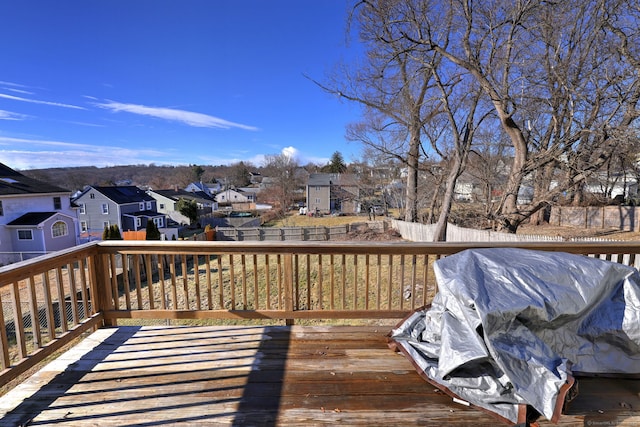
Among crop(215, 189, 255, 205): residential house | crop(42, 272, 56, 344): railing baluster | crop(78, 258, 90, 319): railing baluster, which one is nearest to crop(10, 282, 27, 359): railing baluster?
crop(42, 272, 56, 344): railing baluster

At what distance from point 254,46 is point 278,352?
9.76 meters

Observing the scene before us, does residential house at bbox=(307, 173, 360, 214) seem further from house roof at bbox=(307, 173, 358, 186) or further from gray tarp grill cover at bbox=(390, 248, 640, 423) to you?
gray tarp grill cover at bbox=(390, 248, 640, 423)

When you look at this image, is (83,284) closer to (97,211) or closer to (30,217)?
(30,217)

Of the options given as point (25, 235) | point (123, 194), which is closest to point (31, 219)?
point (25, 235)

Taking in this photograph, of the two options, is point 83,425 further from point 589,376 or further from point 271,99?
point 271,99

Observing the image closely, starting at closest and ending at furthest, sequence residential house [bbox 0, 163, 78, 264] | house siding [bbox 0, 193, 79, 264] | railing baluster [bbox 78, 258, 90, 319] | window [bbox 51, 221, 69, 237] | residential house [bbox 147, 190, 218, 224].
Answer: railing baluster [bbox 78, 258, 90, 319], house siding [bbox 0, 193, 79, 264], residential house [bbox 0, 163, 78, 264], window [bbox 51, 221, 69, 237], residential house [bbox 147, 190, 218, 224]

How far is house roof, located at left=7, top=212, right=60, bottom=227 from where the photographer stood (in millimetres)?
15781

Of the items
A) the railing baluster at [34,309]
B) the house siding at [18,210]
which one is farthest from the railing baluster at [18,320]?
the house siding at [18,210]

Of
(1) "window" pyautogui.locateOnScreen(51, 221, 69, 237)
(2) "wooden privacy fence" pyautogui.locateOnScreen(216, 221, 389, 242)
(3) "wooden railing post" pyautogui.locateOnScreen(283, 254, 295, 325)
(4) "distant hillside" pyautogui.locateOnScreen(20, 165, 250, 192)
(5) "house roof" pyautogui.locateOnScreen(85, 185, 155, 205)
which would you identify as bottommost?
(2) "wooden privacy fence" pyautogui.locateOnScreen(216, 221, 389, 242)

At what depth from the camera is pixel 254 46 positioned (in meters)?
9.51

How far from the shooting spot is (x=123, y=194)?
23922mm

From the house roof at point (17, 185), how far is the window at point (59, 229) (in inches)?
79.3

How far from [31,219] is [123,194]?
26.4ft

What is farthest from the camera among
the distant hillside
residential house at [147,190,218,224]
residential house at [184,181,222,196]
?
the distant hillside
